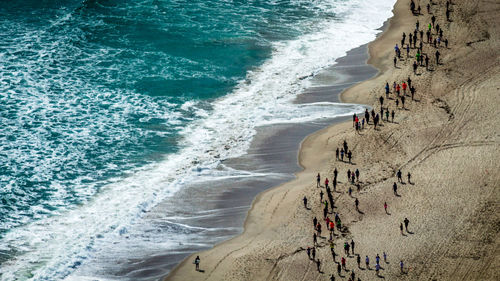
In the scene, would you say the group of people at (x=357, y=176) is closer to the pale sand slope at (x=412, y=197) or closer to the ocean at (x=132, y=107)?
the pale sand slope at (x=412, y=197)

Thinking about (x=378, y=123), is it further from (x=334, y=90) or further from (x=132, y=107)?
(x=132, y=107)

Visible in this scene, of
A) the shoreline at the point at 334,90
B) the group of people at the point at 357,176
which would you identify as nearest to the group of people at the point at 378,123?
the group of people at the point at 357,176

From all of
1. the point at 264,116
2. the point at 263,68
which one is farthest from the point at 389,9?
the point at 264,116

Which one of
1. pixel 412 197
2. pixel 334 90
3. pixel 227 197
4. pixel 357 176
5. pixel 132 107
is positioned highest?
pixel 334 90

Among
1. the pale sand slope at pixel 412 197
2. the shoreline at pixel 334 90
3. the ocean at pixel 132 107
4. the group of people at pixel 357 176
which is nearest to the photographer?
the pale sand slope at pixel 412 197

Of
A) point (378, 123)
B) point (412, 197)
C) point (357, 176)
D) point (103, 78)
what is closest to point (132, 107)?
point (103, 78)

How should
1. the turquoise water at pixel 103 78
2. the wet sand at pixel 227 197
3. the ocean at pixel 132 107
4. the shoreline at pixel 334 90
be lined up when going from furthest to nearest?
1. the turquoise water at pixel 103 78
2. the ocean at pixel 132 107
3. the shoreline at pixel 334 90
4. the wet sand at pixel 227 197

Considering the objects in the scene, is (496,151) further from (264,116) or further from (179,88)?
(179,88)

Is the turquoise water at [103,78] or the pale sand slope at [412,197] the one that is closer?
the pale sand slope at [412,197]
